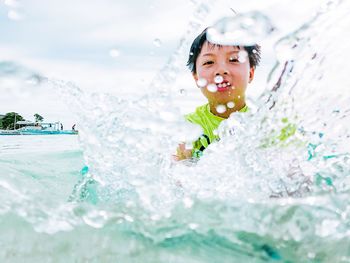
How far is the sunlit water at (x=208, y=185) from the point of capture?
60.4 inches

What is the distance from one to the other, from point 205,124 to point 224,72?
23.5 inches

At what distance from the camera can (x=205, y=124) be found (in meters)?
3.75

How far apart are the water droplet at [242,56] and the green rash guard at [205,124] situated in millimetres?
396

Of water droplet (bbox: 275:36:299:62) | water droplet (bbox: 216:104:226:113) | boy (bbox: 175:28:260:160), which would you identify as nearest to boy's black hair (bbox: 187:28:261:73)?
boy (bbox: 175:28:260:160)

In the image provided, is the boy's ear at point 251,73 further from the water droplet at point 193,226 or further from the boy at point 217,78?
the water droplet at point 193,226

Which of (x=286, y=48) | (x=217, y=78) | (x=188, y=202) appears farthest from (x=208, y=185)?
(x=217, y=78)

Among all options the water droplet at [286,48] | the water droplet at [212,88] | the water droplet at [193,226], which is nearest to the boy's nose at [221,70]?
the water droplet at [212,88]

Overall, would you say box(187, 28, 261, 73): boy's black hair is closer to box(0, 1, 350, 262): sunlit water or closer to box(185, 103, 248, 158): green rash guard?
box(185, 103, 248, 158): green rash guard

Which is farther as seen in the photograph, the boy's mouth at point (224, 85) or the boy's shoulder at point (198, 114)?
the boy's shoulder at point (198, 114)

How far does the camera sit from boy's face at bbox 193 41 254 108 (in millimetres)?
3322

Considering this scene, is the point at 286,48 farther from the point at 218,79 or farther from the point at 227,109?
the point at 227,109

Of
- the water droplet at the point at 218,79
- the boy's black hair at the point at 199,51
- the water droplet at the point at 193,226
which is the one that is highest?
the boy's black hair at the point at 199,51

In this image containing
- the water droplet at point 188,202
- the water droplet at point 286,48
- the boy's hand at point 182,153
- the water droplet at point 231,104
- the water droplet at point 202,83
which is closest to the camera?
the water droplet at point 188,202

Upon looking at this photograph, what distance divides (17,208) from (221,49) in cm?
208
